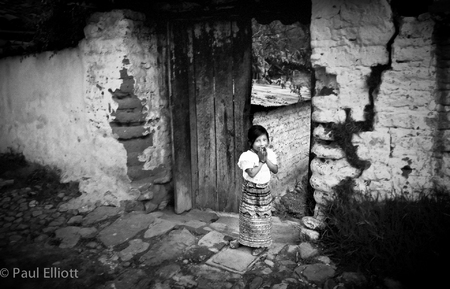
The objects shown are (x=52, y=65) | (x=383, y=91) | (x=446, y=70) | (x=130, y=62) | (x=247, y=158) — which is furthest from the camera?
(x=52, y=65)

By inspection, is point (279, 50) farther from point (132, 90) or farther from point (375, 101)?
point (375, 101)

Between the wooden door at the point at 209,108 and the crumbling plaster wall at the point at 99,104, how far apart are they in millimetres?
216

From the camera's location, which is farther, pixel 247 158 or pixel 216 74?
pixel 216 74

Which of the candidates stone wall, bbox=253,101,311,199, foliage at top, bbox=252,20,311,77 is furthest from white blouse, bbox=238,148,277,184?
foliage at top, bbox=252,20,311,77

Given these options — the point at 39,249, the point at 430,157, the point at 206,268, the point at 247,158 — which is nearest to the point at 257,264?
the point at 206,268

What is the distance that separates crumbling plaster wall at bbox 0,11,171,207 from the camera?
12.1ft

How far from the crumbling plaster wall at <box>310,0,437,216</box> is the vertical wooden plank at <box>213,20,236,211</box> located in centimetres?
111

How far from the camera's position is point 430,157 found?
102 inches

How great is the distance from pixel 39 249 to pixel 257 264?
6.55 feet

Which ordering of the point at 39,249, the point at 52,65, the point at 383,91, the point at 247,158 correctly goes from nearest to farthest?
the point at 383,91
the point at 247,158
the point at 39,249
the point at 52,65

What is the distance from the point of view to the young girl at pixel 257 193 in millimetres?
2912

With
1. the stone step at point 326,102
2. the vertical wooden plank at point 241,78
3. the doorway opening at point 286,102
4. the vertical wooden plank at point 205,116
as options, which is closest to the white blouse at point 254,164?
the stone step at point 326,102

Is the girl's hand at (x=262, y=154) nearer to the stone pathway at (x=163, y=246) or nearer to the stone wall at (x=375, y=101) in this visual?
the stone wall at (x=375, y=101)

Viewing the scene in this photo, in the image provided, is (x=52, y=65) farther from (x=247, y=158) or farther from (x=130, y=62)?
(x=247, y=158)
